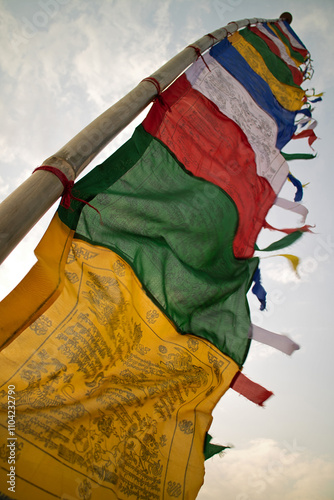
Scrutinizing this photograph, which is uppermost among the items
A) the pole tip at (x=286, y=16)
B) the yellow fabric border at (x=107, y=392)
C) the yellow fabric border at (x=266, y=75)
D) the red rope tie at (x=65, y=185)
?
the pole tip at (x=286, y=16)

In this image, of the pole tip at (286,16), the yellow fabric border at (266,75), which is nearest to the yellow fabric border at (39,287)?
the yellow fabric border at (266,75)

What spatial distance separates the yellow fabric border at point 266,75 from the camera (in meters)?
4.93

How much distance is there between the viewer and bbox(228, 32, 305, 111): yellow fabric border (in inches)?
194

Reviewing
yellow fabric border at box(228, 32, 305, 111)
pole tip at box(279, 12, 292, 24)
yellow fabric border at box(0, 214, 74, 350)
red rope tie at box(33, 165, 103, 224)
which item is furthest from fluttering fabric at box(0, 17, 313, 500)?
pole tip at box(279, 12, 292, 24)

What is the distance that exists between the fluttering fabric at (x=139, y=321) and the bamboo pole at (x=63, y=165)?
17 centimetres

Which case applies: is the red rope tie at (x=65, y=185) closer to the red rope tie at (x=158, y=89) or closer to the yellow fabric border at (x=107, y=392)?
the yellow fabric border at (x=107, y=392)

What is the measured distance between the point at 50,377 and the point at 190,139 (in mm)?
2223

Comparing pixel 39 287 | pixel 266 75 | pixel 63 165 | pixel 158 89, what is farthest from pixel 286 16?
pixel 39 287

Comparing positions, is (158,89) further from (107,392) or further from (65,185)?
(107,392)

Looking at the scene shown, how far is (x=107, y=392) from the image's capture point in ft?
6.31

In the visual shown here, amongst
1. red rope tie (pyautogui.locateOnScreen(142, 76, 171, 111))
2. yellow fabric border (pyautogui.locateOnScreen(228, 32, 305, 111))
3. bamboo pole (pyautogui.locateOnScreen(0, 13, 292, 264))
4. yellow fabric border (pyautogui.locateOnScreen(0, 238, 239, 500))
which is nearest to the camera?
bamboo pole (pyautogui.locateOnScreen(0, 13, 292, 264))

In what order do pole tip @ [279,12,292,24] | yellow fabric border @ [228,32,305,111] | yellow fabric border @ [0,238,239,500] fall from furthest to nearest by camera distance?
pole tip @ [279,12,292,24], yellow fabric border @ [228,32,305,111], yellow fabric border @ [0,238,239,500]

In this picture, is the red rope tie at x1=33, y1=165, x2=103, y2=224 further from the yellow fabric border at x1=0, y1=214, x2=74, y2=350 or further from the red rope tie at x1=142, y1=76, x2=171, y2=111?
the red rope tie at x1=142, y1=76, x2=171, y2=111

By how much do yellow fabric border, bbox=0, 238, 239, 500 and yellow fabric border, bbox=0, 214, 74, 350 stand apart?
5.1 inches
